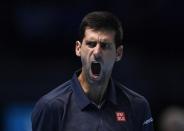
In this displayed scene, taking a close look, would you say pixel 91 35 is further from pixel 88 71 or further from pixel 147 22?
pixel 147 22

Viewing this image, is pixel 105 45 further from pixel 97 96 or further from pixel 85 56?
pixel 97 96

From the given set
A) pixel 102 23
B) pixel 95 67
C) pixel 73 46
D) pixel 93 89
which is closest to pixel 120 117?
pixel 93 89

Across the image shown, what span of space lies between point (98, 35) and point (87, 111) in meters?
0.54

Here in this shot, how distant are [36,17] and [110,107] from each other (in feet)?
17.1

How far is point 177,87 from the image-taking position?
9820 mm

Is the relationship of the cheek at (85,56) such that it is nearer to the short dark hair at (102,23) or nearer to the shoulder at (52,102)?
the short dark hair at (102,23)

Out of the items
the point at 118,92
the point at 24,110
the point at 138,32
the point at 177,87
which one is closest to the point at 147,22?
the point at 138,32

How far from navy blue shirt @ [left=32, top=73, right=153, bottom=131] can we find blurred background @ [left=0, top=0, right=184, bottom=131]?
411cm

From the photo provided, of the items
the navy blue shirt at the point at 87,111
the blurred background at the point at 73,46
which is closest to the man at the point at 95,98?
the navy blue shirt at the point at 87,111

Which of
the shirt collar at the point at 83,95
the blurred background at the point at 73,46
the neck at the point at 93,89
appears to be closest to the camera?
the shirt collar at the point at 83,95

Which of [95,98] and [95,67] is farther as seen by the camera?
[95,98]

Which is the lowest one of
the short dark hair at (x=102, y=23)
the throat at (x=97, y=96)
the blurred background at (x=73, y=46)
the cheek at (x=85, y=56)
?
the blurred background at (x=73, y=46)

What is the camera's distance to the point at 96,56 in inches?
191

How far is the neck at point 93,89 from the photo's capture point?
16.6 feet
